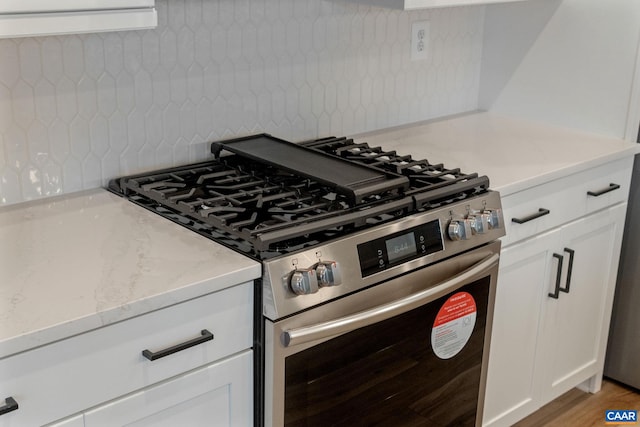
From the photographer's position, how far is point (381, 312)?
180 cm

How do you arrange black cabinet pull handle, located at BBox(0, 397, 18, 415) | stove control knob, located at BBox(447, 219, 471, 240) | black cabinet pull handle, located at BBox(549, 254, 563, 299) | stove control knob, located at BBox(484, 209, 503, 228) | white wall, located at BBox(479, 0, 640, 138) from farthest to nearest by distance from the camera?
1. white wall, located at BBox(479, 0, 640, 138)
2. black cabinet pull handle, located at BBox(549, 254, 563, 299)
3. stove control knob, located at BBox(484, 209, 503, 228)
4. stove control knob, located at BBox(447, 219, 471, 240)
5. black cabinet pull handle, located at BBox(0, 397, 18, 415)

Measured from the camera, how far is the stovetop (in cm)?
173

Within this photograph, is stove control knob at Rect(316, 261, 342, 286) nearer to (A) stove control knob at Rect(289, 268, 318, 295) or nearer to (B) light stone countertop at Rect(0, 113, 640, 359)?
(A) stove control knob at Rect(289, 268, 318, 295)

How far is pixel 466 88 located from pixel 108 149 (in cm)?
145

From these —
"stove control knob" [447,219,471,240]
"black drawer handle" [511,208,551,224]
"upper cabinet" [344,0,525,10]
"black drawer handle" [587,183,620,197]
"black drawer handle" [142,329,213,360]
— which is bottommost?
"black drawer handle" [142,329,213,360]

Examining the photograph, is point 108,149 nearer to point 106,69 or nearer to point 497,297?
point 106,69

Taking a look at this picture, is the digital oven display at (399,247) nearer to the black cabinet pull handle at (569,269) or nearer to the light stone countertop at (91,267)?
the light stone countertop at (91,267)

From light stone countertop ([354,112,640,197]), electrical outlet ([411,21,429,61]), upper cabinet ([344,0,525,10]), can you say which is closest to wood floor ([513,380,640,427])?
light stone countertop ([354,112,640,197])

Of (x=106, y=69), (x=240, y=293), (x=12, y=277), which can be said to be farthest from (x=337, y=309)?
(x=106, y=69)

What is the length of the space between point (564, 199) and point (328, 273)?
1073 millimetres

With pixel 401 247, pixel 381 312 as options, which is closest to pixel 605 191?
pixel 401 247

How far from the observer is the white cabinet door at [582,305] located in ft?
8.48

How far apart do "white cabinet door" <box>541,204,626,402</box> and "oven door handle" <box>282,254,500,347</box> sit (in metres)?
0.56

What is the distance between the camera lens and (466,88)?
2.98 meters
